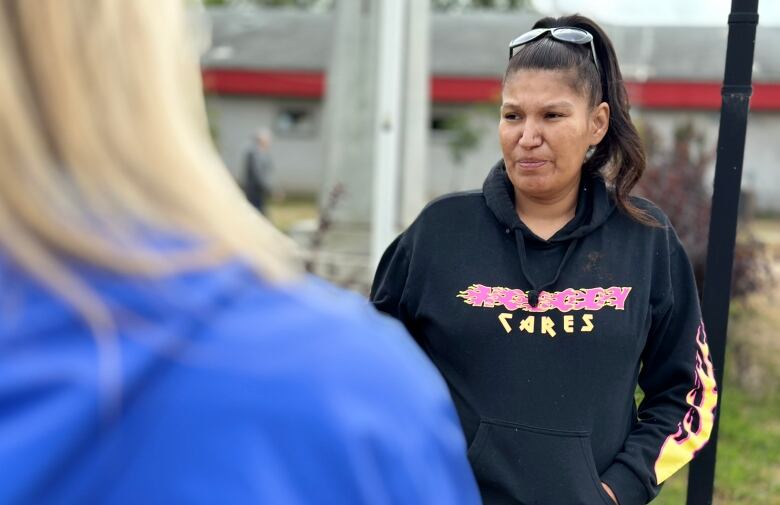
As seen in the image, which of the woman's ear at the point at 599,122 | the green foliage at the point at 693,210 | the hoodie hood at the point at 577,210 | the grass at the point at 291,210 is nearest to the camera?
the hoodie hood at the point at 577,210

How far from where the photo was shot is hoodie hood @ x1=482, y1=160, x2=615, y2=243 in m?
2.24

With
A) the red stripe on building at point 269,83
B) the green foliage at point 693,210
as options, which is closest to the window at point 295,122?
the red stripe on building at point 269,83

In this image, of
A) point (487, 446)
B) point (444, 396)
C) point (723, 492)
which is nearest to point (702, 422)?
point (487, 446)

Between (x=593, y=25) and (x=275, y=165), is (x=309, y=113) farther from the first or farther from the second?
(x=593, y=25)

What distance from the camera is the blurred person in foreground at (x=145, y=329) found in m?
0.74

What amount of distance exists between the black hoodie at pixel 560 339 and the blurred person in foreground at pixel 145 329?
1324 millimetres

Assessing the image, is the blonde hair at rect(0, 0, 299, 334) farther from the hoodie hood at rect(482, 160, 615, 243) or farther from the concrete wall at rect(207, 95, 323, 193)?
the concrete wall at rect(207, 95, 323, 193)

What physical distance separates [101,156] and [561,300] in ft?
5.00

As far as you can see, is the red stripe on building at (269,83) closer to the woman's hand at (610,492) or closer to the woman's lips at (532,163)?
the woman's lips at (532,163)

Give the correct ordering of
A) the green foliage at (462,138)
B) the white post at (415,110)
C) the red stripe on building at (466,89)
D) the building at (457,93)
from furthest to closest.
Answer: the building at (457,93) → the red stripe on building at (466,89) → the green foliage at (462,138) → the white post at (415,110)

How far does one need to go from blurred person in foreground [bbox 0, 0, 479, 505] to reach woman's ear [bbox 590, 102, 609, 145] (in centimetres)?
167

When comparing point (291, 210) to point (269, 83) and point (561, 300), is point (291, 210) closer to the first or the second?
point (269, 83)

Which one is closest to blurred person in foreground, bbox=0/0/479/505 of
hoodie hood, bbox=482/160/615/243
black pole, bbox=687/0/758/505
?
hoodie hood, bbox=482/160/615/243

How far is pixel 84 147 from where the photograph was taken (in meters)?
0.77
